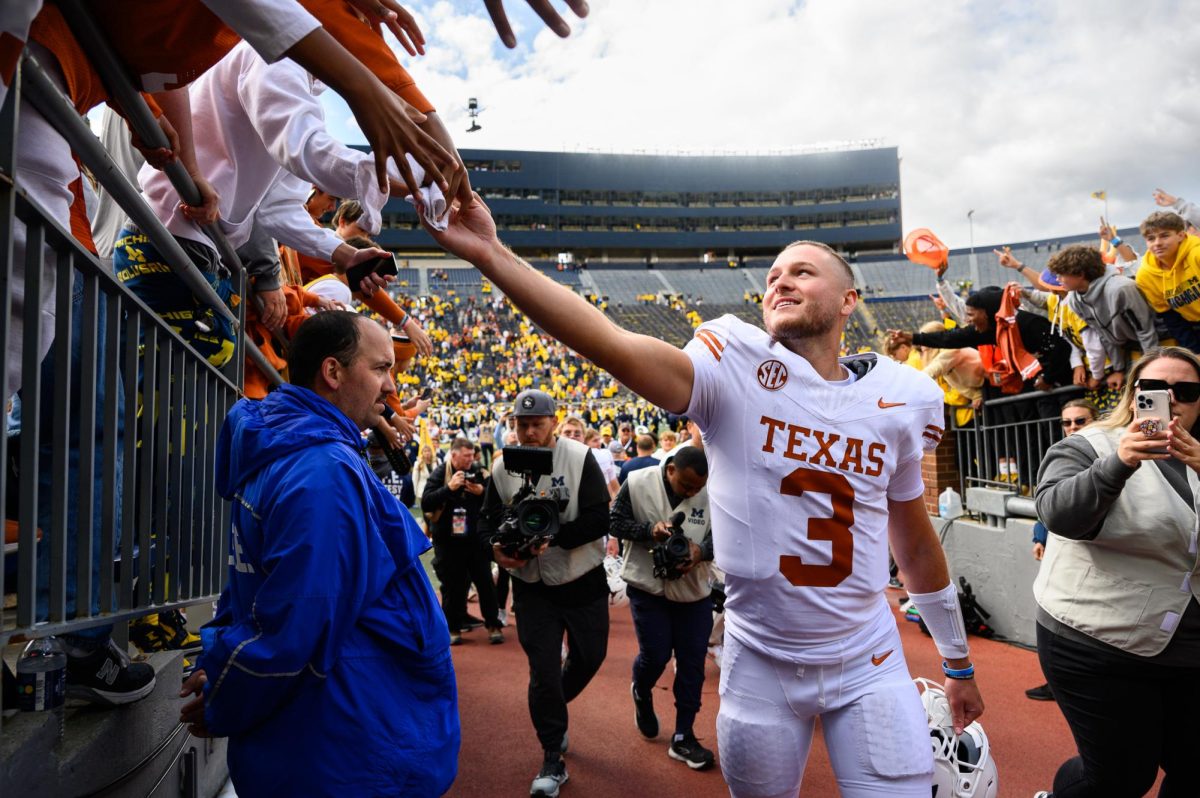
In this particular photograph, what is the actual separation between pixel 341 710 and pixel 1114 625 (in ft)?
9.03

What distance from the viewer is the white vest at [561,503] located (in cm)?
477

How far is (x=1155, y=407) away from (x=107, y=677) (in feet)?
11.4

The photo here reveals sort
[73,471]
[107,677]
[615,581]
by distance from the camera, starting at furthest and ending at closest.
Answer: [615,581] < [107,677] < [73,471]

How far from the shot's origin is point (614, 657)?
23.0ft

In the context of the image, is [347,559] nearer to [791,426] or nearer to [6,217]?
[6,217]

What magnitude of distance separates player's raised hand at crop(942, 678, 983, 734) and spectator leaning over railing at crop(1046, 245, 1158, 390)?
462cm

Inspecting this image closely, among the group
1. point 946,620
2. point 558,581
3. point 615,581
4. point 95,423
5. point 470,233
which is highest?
point 470,233

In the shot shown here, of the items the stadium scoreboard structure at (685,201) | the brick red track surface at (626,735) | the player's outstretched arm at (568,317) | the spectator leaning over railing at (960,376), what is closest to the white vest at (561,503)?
the brick red track surface at (626,735)

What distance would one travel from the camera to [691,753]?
4.70 metres

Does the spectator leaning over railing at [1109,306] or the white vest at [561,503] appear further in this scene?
the spectator leaning over railing at [1109,306]

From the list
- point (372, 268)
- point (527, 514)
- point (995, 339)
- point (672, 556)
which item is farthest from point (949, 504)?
point (372, 268)

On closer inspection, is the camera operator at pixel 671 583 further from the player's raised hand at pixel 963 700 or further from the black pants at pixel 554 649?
the player's raised hand at pixel 963 700

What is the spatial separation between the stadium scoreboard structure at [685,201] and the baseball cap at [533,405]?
64822 millimetres

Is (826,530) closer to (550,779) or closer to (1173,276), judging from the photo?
(550,779)
